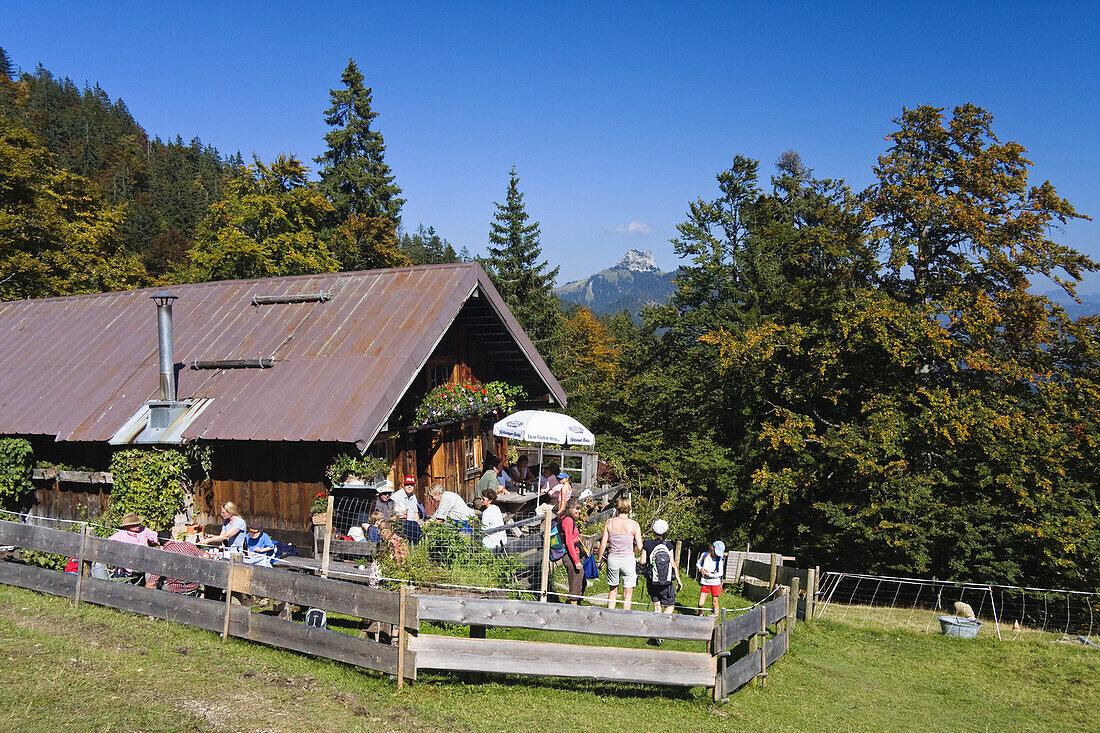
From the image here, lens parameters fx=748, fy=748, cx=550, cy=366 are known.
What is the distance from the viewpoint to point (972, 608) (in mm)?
18125

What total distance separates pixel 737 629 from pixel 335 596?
15.5 ft

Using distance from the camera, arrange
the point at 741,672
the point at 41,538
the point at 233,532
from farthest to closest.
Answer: the point at 233,532 < the point at 41,538 < the point at 741,672

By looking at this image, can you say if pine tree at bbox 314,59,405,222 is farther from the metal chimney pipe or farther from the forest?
the metal chimney pipe

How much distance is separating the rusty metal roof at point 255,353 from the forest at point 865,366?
865cm

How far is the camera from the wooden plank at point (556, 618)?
8.14 meters

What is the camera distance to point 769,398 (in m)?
25.1

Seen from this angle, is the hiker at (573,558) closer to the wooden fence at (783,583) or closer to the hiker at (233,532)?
the wooden fence at (783,583)

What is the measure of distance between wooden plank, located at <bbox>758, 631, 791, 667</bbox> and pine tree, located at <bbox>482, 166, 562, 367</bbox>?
31.2m

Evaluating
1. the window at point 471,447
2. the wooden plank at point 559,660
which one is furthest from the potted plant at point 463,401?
the wooden plank at point 559,660

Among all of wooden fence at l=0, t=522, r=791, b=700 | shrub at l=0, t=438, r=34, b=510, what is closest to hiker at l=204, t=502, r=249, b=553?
wooden fence at l=0, t=522, r=791, b=700

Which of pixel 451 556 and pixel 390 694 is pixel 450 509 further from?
pixel 390 694

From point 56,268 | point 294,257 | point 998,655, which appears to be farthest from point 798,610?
point 56,268

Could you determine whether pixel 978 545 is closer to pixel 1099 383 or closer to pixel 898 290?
pixel 1099 383

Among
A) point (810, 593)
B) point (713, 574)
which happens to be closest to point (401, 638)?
point (713, 574)
